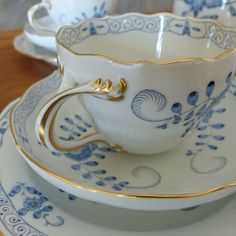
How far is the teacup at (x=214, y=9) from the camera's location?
58 centimetres

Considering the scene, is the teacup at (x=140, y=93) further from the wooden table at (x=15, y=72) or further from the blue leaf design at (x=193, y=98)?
the wooden table at (x=15, y=72)

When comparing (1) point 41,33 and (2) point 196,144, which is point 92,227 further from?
(1) point 41,33

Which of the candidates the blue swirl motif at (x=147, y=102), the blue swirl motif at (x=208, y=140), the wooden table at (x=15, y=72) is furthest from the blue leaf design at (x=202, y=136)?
the wooden table at (x=15, y=72)

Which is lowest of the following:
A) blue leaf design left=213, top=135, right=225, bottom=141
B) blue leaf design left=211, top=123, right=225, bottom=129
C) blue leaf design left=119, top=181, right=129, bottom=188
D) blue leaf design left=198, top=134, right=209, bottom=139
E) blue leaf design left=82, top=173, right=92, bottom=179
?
blue leaf design left=119, top=181, right=129, bottom=188

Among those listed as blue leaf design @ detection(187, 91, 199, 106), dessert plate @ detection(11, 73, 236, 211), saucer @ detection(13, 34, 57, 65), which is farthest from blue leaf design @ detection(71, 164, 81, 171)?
saucer @ detection(13, 34, 57, 65)

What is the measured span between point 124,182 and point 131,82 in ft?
0.28

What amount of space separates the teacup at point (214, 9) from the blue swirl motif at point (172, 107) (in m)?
0.27

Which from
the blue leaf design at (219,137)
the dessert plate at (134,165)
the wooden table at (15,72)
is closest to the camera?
the dessert plate at (134,165)

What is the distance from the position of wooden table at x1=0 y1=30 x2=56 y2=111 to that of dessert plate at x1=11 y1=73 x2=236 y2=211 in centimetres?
8

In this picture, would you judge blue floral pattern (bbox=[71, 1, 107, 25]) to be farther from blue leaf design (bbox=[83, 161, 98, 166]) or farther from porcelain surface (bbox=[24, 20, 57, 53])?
blue leaf design (bbox=[83, 161, 98, 166])

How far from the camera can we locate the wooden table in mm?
517

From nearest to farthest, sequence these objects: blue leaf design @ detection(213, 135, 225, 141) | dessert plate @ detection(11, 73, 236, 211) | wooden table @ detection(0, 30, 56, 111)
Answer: dessert plate @ detection(11, 73, 236, 211) → blue leaf design @ detection(213, 135, 225, 141) → wooden table @ detection(0, 30, 56, 111)

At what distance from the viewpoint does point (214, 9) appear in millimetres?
589

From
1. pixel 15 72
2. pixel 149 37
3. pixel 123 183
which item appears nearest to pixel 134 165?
pixel 123 183
